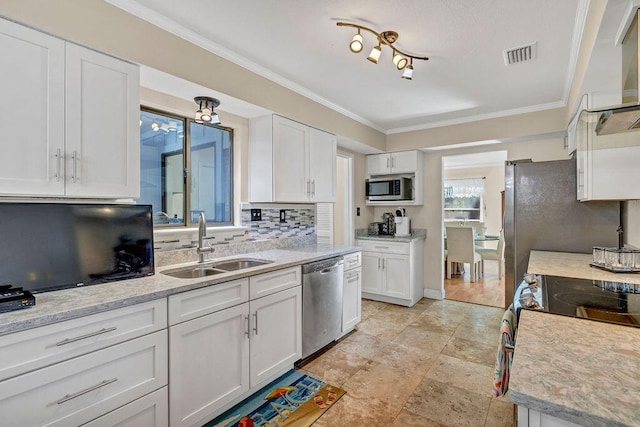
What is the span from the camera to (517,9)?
5.87 feet

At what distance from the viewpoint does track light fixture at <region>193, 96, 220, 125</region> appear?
7.39ft

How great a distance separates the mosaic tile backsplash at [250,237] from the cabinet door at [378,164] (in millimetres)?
1381

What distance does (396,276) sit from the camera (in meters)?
4.08

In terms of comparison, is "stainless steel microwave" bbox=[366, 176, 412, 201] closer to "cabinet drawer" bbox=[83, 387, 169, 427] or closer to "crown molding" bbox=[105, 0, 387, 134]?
"crown molding" bbox=[105, 0, 387, 134]

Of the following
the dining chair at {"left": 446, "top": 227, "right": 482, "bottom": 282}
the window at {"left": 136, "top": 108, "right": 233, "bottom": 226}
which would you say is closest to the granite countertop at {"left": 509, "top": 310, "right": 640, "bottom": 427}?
the window at {"left": 136, "top": 108, "right": 233, "bottom": 226}

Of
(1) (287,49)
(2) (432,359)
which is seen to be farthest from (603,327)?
(1) (287,49)

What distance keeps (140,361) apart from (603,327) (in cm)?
192

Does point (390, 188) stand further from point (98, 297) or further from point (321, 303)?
point (98, 297)

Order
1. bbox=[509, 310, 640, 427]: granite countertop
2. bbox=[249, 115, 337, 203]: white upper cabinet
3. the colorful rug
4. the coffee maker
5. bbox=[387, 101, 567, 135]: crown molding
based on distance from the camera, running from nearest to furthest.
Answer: bbox=[509, 310, 640, 427]: granite countertop < the colorful rug < bbox=[249, 115, 337, 203]: white upper cabinet < bbox=[387, 101, 567, 135]: crown molding < the coffee maker

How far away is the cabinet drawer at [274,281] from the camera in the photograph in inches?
82.7

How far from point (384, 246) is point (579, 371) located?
3403 mm

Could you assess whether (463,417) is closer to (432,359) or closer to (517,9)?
(432,359)

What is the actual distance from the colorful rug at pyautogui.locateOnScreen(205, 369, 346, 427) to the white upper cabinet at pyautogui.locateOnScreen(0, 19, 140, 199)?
1479 millimetres

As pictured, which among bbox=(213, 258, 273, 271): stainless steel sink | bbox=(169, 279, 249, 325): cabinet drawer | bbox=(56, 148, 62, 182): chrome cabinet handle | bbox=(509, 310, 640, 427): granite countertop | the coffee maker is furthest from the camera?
the coffee maker
